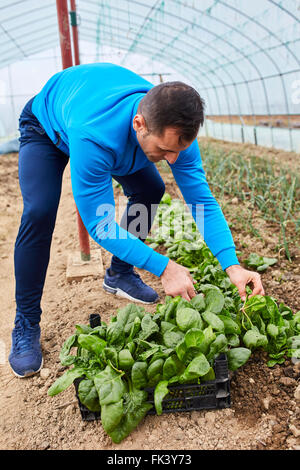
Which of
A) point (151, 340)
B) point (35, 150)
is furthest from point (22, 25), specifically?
point (151, 340)

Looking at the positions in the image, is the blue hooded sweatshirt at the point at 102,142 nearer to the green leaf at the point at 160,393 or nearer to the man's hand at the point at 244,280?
the man's hand at the point at 244,280

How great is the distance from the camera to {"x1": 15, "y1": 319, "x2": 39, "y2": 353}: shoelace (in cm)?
194

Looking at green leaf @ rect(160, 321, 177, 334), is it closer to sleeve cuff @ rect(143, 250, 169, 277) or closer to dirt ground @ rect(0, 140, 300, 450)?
sleeve cuff @ rect(143, 250, 169, 277)

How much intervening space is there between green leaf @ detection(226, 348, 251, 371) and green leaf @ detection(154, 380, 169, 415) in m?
0.28

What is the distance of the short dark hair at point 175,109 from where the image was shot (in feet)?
4.29

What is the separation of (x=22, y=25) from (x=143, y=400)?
10.4m

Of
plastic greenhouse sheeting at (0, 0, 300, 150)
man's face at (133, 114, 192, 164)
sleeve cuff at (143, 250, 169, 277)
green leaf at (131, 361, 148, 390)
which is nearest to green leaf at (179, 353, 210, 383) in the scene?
green leaf at (131, 361, 148, 390)

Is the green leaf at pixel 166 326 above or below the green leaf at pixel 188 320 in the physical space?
below

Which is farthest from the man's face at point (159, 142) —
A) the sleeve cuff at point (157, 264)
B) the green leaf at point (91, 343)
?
the green leaf at point (91, 343)

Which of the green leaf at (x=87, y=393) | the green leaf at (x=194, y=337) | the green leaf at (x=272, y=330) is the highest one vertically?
the green leaf at (x=194, y=337)

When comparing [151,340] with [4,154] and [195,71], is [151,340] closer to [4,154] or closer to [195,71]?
[4,154]

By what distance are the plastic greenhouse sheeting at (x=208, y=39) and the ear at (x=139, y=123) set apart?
507 centimetres

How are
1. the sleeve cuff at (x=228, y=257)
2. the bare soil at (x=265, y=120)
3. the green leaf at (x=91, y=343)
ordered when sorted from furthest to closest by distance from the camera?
the bare soil at (x=265, y=120), the sleeve cuff at (x=228, y=257), the green leaf at (x=91, y=343)

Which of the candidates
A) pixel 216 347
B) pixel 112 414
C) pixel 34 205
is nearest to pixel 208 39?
pixel 34 205
